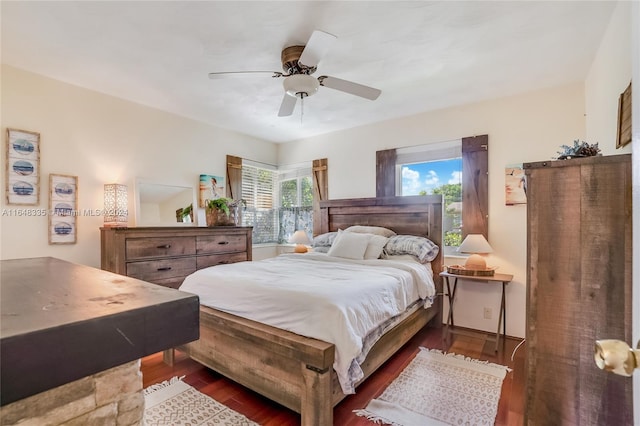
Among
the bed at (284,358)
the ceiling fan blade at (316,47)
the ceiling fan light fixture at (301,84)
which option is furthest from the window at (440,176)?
the ceiling fan blade at (316,47)

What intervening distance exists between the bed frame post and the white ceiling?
2160 millimetres

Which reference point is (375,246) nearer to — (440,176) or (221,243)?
(440,176)

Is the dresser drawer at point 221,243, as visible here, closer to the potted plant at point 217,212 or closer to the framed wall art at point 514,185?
the potted plant at point 217,212

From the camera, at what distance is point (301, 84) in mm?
2305

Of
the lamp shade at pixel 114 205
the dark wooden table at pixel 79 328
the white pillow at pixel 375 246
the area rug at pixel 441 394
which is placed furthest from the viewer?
the white pillow at pixel 375 246

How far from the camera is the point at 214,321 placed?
2176 mm

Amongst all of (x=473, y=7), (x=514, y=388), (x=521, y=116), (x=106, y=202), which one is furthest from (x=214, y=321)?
(x=521, y=116)

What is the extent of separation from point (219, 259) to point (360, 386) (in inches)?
92.5

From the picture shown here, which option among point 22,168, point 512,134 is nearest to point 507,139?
point 512,134

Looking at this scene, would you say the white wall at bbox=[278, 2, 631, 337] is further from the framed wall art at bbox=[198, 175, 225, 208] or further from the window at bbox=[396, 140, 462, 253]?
the framed wall art at bbox=[198, 175, 225, 208]

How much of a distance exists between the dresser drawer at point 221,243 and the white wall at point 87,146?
780mm

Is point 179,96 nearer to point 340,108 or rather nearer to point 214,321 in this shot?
point 340,108

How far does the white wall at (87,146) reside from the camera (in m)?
2.68

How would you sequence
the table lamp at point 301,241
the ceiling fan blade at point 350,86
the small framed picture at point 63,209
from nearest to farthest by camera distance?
the ceiling fan blade at point 350,86, the small framed picture at point 63,209, the table lamp at point 301,241
